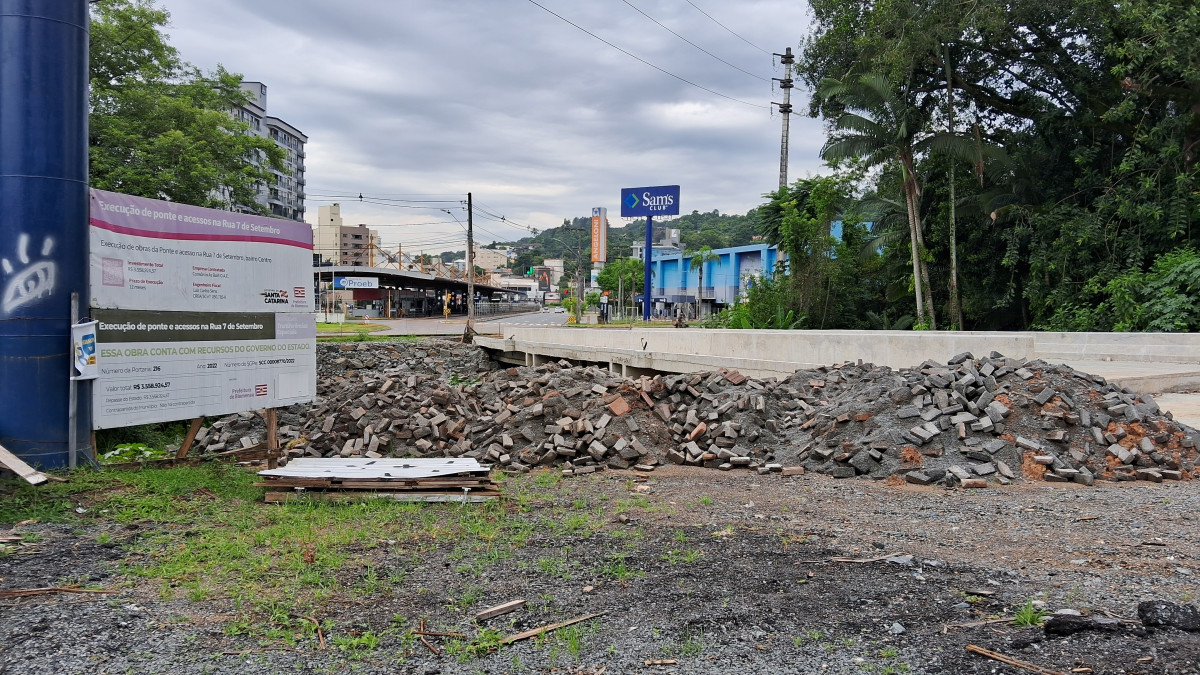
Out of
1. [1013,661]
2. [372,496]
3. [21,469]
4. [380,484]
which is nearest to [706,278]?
[380,484]

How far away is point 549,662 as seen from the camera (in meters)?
3.38

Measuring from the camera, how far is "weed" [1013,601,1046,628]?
370cm

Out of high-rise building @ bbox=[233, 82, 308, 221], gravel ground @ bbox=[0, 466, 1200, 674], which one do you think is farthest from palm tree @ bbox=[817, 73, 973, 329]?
high-rise building @ bbox=[233, 82, 308, 221]

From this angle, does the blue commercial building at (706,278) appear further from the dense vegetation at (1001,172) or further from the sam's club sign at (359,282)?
the dense vegetation at (1001,172)

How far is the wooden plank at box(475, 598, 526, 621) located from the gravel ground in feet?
0.18

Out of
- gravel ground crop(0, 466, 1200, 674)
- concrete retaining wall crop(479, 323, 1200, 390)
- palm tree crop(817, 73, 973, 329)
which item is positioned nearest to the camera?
→ gravel ground crop(0, 466, 1200, 674)

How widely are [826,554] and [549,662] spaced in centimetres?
249

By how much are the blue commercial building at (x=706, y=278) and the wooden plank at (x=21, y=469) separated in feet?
187

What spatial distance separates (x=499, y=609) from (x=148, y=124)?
27.8 m

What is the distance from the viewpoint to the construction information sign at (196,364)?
686 cm

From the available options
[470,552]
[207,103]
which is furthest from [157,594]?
[207,103]

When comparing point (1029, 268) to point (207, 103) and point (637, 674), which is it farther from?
point (207, 103)

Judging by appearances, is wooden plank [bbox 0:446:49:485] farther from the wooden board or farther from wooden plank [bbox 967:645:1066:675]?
wooden plank [bbox 967:645:1066:675]

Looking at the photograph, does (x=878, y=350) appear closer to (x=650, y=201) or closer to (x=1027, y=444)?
(x=1027, y=444)
